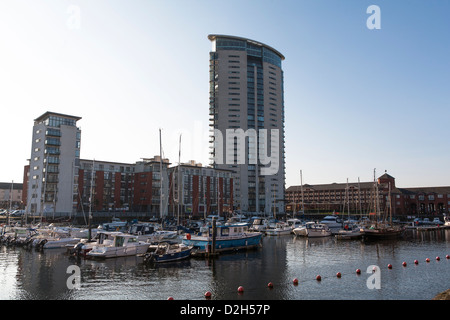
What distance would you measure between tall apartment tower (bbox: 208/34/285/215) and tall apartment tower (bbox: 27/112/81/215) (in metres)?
85.5

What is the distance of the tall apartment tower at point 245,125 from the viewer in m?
182

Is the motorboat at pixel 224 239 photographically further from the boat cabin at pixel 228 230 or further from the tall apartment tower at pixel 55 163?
the tall apartment tower at pixel 55 163

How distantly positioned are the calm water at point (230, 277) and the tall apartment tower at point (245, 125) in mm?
133455

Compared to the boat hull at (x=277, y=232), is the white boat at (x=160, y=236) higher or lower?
higher

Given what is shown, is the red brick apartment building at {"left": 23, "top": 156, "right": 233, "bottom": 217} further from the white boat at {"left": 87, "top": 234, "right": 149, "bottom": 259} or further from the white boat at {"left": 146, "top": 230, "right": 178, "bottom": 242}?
the white boat at {"left": 87, "top": 234, "right": 149, "bottom": 259}

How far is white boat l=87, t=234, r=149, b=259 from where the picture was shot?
44.0 meters

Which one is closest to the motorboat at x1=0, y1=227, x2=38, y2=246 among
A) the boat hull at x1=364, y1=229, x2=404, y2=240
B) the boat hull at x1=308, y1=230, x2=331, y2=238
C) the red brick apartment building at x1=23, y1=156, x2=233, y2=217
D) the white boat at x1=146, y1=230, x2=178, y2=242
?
the white boat at x1=146, y1=230, x2=178, y2=242

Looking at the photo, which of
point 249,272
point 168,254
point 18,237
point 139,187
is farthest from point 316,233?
point 139,187

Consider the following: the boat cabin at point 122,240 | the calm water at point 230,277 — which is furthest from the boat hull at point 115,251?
the calm water at point 230,277

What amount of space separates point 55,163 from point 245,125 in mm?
102902

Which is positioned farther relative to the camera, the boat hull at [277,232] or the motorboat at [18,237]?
the boat hull at [277,232]

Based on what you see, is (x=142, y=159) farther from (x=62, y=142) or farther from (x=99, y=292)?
(x=99, y=292)
